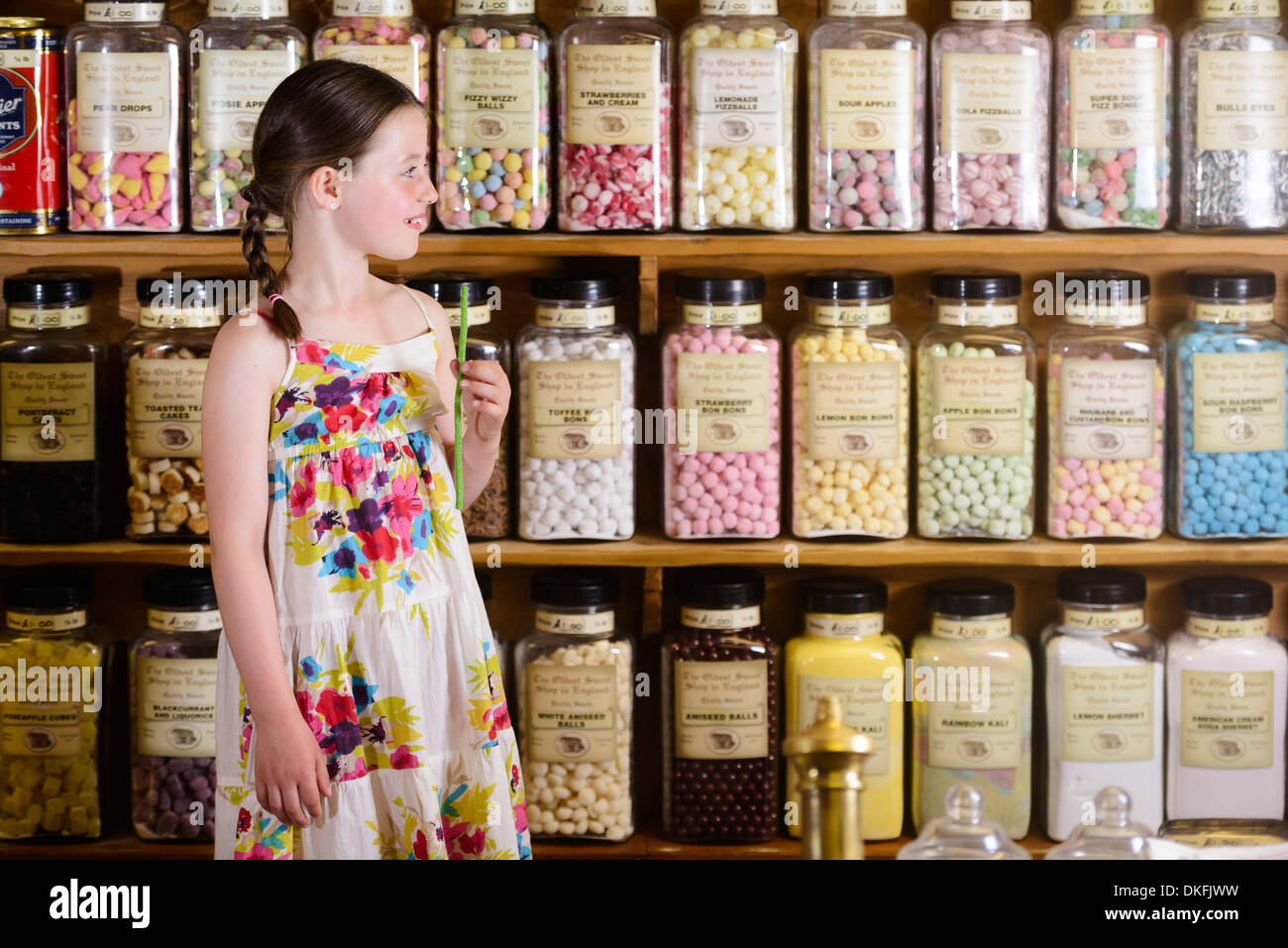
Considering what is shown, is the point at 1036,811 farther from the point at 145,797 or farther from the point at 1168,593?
the point at 145,797

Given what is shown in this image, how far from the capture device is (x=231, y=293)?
5.86ft

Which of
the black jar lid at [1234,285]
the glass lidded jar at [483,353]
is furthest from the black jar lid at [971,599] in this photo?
the glass lidded jar at [483,353]

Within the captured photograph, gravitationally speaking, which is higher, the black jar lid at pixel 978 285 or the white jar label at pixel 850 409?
the black jar lid at pixel 978 285

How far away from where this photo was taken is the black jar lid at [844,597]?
1751 millimetres

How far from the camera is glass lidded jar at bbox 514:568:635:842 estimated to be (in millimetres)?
1726

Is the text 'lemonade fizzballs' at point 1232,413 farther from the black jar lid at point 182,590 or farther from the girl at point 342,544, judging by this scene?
the black jar lid at point 182,590

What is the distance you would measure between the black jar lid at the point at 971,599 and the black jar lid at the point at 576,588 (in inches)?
14.9

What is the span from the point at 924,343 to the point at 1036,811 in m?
0.58

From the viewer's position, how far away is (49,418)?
1.71m

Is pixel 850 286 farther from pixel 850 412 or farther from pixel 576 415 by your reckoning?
pixel 576 415

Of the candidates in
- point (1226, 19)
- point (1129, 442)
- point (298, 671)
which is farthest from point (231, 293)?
point (1226, 19)

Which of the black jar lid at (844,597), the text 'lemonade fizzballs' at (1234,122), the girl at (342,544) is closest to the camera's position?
the girl at (342,544)

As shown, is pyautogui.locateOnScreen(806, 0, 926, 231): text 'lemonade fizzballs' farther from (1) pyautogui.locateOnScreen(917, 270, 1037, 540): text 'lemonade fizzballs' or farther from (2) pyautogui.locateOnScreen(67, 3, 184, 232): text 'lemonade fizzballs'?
(2) pyautogui.locateOnScreen(67, 3, 184, 232): text 'lemonade fizzballs'
